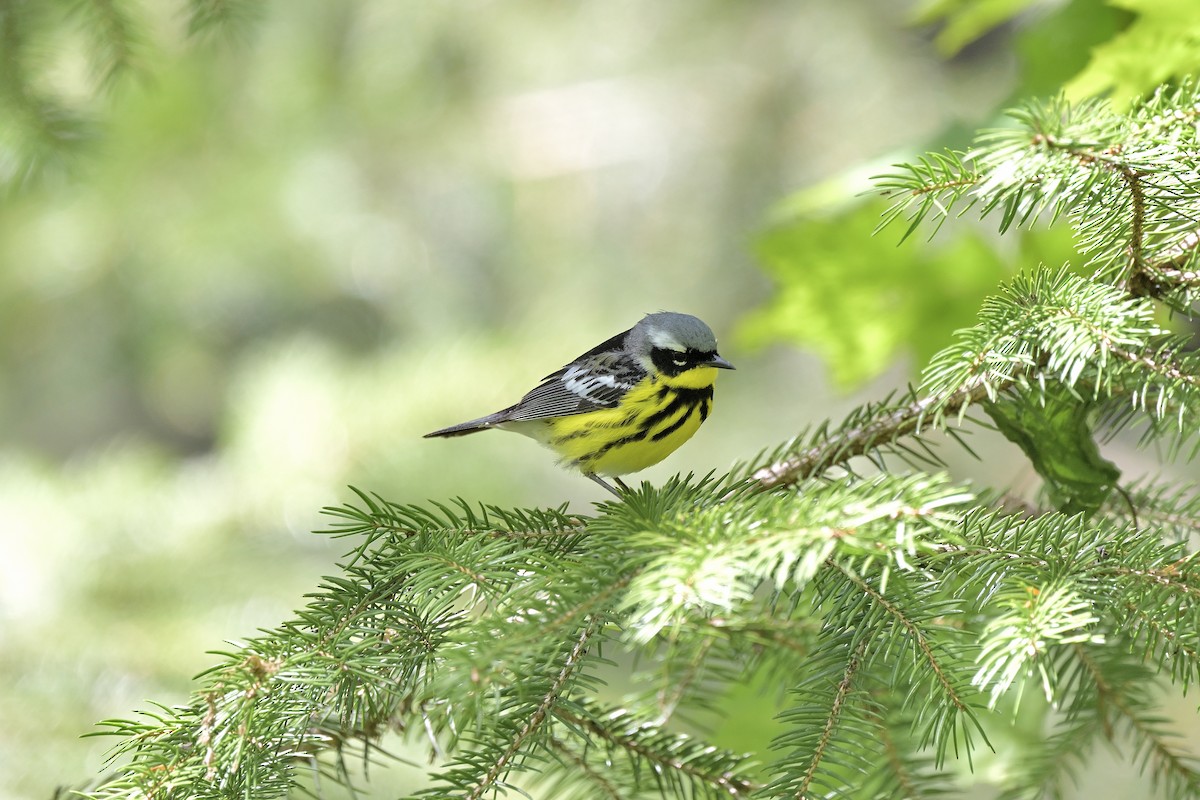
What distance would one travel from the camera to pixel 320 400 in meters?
3.01

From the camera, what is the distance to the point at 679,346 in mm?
2420

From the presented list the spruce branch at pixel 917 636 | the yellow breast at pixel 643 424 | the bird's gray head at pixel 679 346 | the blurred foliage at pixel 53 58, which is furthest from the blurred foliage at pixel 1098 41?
the blurred foliage at pixel 53 58

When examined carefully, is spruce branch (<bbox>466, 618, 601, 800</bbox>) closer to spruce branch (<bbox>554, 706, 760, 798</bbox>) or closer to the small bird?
spruce branch (<bbox>554, 706, 760, 798</bbox>)

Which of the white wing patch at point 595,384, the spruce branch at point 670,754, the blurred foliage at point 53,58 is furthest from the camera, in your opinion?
the white wing patch at point 595,384

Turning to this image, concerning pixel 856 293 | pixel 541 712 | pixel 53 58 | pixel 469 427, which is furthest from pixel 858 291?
pixel 53 58

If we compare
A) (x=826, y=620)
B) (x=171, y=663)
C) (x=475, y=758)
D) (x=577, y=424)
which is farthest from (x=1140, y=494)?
(x=171, y=663)

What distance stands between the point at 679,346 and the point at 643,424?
0.21m

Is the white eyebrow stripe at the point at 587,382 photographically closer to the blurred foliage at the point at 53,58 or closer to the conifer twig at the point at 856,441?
the conifer twig at the point at 856,441

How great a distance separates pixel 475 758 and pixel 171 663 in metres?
1.54

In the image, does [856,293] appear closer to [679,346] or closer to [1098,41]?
[679,346]

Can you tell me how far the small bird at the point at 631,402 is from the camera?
7.84 feet

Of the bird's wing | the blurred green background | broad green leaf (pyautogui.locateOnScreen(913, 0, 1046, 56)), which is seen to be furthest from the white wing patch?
broad green leaf (pyautogui.locateOnScreen(913, 0, 1046, 56))

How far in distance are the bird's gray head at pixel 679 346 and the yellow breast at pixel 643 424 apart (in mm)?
28

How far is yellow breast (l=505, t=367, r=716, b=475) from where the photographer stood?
2.38 meters
